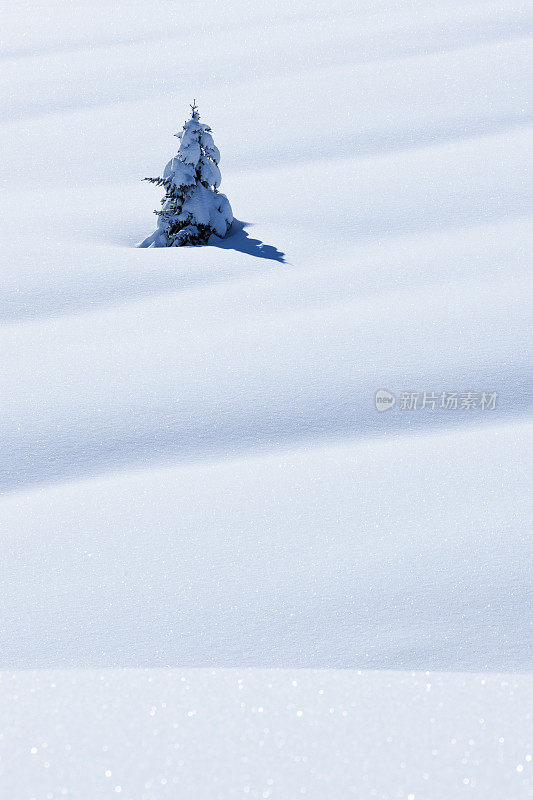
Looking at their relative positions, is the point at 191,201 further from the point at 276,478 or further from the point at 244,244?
the point at 276,478

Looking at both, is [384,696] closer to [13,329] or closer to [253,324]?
[253,324]

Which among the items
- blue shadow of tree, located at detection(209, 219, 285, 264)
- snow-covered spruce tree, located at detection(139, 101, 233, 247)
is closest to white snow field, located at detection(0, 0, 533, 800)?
blue shadow of tree, located at detection(209, 219, 285, 264)

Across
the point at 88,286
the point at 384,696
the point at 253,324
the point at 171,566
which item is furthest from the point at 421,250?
the point at 384,696

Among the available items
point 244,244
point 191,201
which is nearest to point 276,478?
point 244,244

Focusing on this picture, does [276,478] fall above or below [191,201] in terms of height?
below

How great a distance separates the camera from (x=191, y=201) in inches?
243

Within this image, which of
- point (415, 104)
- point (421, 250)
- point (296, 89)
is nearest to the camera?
point (421, 250)

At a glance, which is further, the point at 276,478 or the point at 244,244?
the point at 244,244

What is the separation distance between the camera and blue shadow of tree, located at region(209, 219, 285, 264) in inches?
228

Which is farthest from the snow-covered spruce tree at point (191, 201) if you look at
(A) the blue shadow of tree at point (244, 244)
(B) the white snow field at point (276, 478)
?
(B) the white snow field at point (276, 478)

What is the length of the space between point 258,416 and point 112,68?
893 centimetres

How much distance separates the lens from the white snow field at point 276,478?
1510 millimetres

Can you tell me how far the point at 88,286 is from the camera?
5246 mm

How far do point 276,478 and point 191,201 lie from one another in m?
3.31
